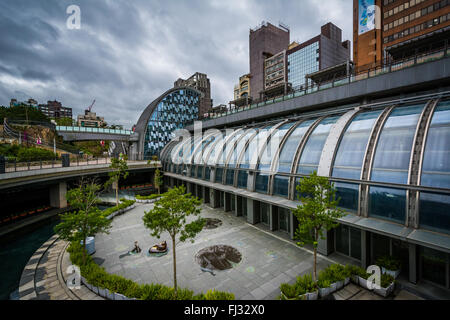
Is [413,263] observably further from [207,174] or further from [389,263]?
[207,174]

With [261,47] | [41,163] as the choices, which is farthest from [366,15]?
[41,163]

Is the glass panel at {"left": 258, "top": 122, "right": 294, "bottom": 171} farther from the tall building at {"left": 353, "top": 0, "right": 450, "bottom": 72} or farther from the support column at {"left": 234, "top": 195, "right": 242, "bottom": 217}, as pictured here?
the tall building at {"left": 353, "top": 0, "right": 450, "bottom": 72}

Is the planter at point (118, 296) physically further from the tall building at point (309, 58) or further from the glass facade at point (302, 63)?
the glass facade at point (302, 63)

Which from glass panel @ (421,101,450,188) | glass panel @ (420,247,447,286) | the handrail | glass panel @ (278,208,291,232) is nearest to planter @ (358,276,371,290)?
glass panel @ (420,247,447,286)

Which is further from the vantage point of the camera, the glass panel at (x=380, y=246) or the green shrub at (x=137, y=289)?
the glass panel at (x=380, y=246)

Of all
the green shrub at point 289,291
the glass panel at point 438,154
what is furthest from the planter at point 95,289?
the glass panel at point 438,154

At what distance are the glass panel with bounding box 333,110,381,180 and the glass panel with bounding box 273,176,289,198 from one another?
4.78 meters

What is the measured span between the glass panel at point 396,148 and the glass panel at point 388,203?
0.81 meters

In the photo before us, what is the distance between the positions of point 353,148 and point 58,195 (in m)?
42.5

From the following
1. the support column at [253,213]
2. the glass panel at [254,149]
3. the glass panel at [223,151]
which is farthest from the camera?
the glass panel at [223,151]

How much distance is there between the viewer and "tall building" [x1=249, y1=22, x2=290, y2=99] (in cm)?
10956

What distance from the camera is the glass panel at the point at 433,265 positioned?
1180 centimetres
